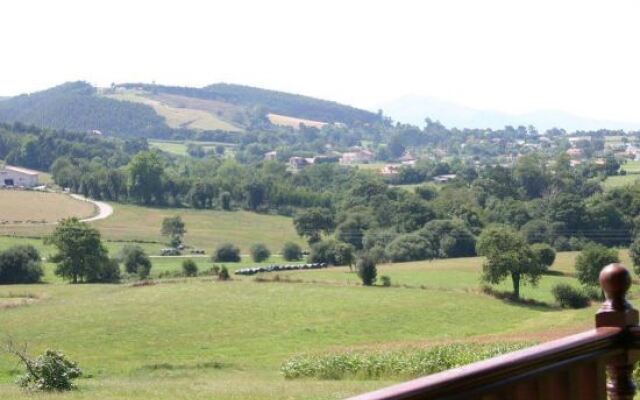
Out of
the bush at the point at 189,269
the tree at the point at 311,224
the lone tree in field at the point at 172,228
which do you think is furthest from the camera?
the tree at the point at 311,224

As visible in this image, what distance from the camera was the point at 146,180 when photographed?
10606 centimetres

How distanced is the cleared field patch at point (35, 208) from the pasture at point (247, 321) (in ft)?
90.4

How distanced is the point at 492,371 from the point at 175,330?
39820mm

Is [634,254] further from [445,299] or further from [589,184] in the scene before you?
[589,184]

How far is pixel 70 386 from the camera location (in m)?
20.1

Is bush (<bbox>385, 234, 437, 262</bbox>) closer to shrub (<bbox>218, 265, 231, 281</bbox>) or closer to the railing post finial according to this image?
shrub (<bbox>218, 265, 231, 281</bbox>)

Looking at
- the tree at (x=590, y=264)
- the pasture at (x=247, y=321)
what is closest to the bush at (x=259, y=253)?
the pasture at (x=247, y=321)

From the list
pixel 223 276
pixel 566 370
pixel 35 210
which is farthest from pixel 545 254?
pixel 566 370

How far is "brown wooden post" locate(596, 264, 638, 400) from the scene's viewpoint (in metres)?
3.57

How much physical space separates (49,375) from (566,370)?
1856 cm

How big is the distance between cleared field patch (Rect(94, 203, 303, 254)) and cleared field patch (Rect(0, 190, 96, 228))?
13.0 feet

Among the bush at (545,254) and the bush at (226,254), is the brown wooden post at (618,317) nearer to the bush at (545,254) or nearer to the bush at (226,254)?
the bush at (545,254)

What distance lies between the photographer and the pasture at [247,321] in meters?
32.9

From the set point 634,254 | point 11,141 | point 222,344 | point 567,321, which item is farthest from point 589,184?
point 11,141
